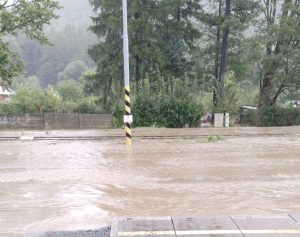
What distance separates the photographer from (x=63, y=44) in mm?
118938

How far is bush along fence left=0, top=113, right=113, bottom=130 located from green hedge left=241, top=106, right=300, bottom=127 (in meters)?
11.6

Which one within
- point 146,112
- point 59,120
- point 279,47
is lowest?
point 59,120

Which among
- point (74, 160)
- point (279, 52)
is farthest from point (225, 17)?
point (74, 160)

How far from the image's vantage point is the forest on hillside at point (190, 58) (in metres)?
32.8

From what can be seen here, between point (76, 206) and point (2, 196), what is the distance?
1967 mm

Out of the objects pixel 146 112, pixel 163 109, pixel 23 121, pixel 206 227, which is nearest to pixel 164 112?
pixel 163 109

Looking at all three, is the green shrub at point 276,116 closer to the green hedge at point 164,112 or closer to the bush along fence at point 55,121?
the green hedge at point 164,112

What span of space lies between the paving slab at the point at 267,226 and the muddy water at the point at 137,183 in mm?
1184

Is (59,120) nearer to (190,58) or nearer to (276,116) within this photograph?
(276,116)

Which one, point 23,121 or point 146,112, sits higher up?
point 146,112

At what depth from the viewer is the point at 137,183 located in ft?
36.3

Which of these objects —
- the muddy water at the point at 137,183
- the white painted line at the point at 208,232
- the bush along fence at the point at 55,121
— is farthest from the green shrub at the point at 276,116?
the white painted line at the point at 208,232

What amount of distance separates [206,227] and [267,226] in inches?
35.2

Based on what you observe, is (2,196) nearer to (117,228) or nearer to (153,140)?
(117,228)
